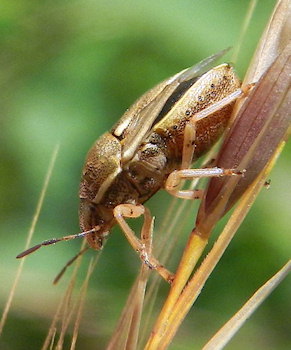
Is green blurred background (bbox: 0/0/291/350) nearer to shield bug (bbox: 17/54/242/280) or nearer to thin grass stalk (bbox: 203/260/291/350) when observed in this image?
shield bug (bbox: 17/54/242/280)

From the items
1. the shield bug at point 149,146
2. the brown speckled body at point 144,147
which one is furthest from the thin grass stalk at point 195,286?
the brown speckled body at point 144,147

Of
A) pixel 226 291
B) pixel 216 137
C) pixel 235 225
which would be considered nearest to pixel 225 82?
pixel 216 137

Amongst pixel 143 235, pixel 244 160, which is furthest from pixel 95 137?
pixel 244 160

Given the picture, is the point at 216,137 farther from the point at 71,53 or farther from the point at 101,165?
the point at 71,53

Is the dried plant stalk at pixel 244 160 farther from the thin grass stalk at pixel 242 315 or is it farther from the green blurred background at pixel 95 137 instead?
the green blurred background at pixel 95 137

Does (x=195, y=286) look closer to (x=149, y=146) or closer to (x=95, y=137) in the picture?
(x=149, y=146)

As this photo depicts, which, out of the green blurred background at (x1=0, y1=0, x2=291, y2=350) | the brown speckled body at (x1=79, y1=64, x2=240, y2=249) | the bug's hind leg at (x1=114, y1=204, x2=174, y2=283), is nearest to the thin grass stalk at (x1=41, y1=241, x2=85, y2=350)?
the bug's hind leg at (x1=114, y1=204, x2=174, y2=283)

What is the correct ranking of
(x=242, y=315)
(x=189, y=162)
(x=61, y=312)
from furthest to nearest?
(x=189, y=162) → (x=61, y=312) → (x=242, y=315)
